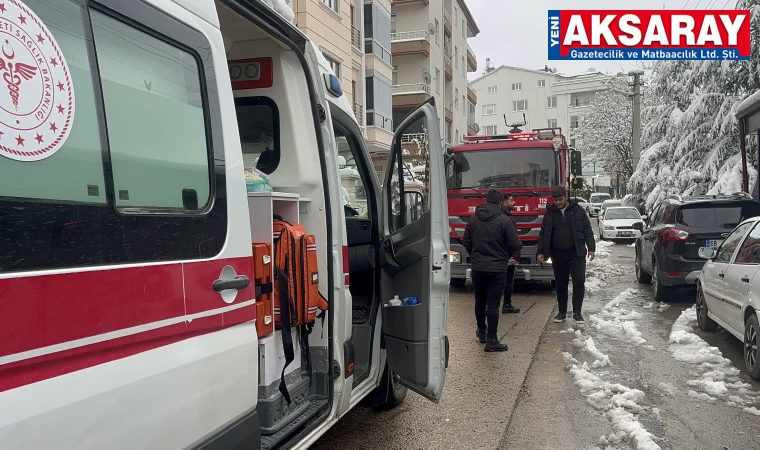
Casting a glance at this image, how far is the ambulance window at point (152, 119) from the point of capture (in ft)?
6.27

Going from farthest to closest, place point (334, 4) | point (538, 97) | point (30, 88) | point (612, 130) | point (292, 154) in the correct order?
point (538, 97) → point (612, 130) → point (334, 4) → point (292, 154) → point (30, 88)

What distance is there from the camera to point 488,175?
10344 millimetres

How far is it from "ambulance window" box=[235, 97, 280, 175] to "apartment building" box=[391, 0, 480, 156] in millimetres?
25537

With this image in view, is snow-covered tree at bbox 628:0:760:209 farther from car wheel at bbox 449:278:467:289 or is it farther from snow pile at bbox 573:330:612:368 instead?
snow pile at bbox 573:330:612:368

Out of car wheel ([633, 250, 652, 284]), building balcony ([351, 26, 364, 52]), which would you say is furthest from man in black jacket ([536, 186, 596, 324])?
building balcony ([351, 26, 364, 52])

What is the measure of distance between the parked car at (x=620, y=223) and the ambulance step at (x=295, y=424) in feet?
65.2

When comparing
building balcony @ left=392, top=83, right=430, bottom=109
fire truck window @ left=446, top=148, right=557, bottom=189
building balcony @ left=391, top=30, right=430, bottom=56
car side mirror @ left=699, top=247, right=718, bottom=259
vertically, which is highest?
building balcony @ left=391, top=30, right=430, bottom=56

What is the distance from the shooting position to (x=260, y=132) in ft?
11.6

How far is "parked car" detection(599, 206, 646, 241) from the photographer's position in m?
21.3

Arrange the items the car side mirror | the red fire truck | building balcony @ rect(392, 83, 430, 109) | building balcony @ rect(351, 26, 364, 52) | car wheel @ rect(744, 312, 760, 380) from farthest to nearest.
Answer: building balcony @ rect(392, 83, 430, 109) → building balcony @ rect(351, 26, 364, 52) → the red fire truck → the car side mirror → car wheel @ rect(744, 312, 760, 380)

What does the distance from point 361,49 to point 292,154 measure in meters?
21.1

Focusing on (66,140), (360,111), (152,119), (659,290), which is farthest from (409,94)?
(66,140)

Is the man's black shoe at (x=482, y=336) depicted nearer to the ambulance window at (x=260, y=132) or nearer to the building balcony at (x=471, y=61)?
the ambulance window at (x=260, y=132)

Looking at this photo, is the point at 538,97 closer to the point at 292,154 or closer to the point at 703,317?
the point at 703,317
